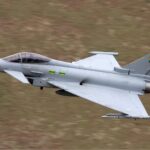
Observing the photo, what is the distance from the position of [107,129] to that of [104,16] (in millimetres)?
14068

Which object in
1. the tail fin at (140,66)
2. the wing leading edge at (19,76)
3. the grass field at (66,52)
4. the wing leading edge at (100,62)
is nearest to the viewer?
the wing leading edge at (19,76)

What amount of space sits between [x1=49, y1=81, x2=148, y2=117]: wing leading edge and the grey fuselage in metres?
0.24

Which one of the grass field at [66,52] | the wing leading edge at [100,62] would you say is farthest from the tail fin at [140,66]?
the grass field at [66,52]

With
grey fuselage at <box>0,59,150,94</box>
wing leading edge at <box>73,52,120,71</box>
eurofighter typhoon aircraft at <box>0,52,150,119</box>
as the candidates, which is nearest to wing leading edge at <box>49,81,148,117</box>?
eurofighter typhoon aircraft at <box>0,52,150,119</box>

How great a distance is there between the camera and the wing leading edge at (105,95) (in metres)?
28.5

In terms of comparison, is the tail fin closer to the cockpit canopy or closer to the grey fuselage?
the grey fuselage

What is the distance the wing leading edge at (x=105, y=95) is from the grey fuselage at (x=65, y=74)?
238 mm

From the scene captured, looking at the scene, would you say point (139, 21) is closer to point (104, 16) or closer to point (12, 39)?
point (104, 16)

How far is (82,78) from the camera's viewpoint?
29.0 m

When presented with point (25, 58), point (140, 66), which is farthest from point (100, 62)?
point (25, 58)

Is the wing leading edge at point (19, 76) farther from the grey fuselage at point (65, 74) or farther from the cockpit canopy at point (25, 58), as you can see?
the cockpit canopy at point (25, 58)

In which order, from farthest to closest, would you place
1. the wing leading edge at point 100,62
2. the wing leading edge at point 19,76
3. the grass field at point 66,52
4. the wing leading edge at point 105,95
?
the grass field at point 66,52
the wing leading edge at point 100,62
the wing leading edge at point 105,95
the wing leading edge at point 19,76

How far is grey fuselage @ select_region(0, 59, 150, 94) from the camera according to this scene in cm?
2888

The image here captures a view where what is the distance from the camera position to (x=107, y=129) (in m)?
34.0
